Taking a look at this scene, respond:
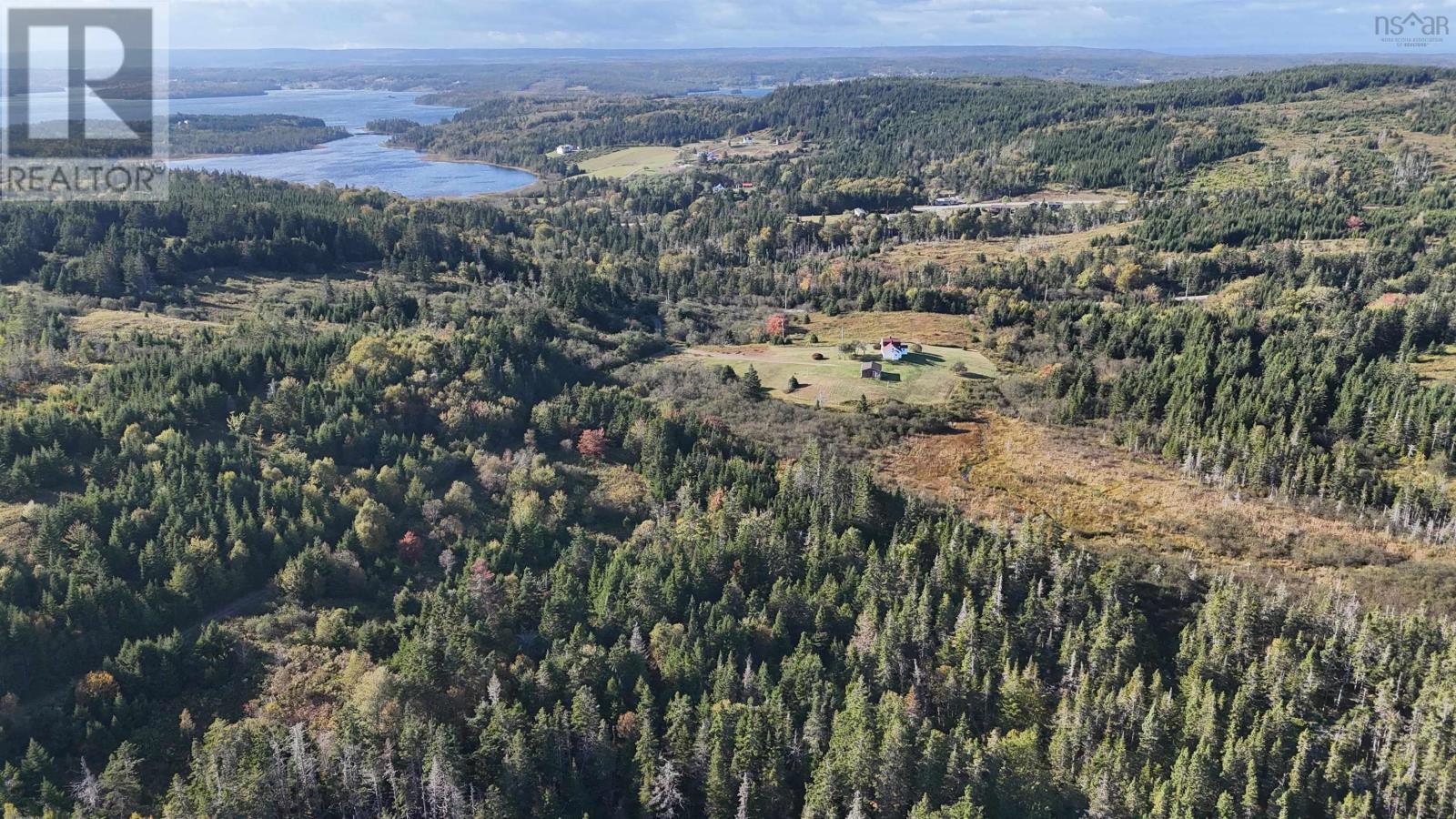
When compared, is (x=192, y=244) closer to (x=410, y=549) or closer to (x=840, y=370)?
(x=410, y=549)

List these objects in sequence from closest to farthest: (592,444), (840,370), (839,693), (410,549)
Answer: (839,693) → (410,549) → (592,444) → (840,370)

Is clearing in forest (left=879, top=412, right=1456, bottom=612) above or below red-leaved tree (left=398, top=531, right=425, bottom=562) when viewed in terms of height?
above

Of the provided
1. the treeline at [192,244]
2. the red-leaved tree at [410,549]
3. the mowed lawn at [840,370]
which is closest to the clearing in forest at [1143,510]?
the mowed lawn at [840,370]

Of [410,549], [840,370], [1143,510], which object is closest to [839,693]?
[410,549]

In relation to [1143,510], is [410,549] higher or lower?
lower

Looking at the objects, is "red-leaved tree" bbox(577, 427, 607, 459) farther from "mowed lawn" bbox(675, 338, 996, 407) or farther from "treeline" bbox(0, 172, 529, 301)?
"treeline" bbox(0, 172, 529, 301)

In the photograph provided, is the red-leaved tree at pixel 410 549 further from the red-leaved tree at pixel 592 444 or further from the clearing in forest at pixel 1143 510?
the clearing in forest at pixel 1143 510

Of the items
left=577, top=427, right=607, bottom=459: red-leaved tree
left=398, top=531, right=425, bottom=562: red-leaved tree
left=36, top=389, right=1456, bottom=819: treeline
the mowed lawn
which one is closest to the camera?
left=36, top=389, right=1456, bottom=819: treeline

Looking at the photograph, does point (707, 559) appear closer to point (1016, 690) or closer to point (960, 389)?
point (1016, 690)

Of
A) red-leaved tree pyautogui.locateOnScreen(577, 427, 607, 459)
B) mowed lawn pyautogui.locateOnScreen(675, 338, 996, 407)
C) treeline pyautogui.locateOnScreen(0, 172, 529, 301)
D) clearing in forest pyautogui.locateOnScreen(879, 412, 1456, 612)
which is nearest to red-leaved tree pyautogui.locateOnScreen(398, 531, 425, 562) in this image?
red-leaved tree pyautogui.locateOnScreen(577, 427, 607, 459)
